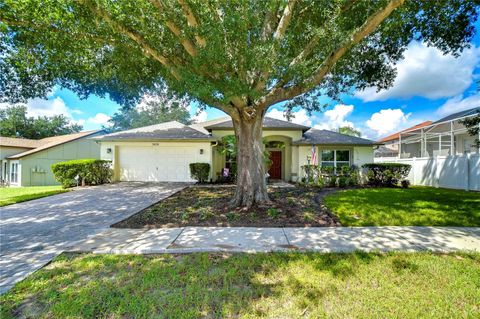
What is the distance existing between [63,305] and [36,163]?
79.8 feet

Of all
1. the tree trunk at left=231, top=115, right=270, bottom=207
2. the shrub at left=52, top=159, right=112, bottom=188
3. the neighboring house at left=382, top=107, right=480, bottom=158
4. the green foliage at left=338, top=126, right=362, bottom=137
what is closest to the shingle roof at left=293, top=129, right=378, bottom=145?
the neighboring house at left=382, top=107, right=480, bottom=158

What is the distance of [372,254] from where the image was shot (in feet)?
13.0

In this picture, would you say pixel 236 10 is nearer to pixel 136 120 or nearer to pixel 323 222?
pixel 323 222

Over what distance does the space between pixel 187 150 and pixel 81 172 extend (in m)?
6.35

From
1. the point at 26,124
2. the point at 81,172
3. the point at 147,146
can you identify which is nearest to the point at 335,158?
the point at 147,146

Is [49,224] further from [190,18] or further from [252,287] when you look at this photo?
[190,18]

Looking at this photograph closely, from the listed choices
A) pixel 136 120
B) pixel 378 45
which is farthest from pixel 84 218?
pixel 136 120

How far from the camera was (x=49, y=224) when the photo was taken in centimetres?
589

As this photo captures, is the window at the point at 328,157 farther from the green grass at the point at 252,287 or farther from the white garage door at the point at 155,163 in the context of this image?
the green grass at the point at 252,287

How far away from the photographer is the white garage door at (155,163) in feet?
48.3

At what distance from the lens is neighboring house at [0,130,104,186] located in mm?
19922

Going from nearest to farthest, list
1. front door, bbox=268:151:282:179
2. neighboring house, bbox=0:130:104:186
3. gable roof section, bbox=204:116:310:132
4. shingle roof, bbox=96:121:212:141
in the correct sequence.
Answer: shingle roof, bbox=96:121:212:141
gable roof section, bbox=204:116:310:132
front door, bbox=268:151:282:179
neighboring house, bbox=0:130:104:186

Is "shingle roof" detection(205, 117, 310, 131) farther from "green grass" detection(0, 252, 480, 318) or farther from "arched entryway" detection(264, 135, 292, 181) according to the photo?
"green grass" detection(0, 252, 480, 318)

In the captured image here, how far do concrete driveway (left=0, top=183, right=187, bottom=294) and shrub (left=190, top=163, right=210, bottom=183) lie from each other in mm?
4613
